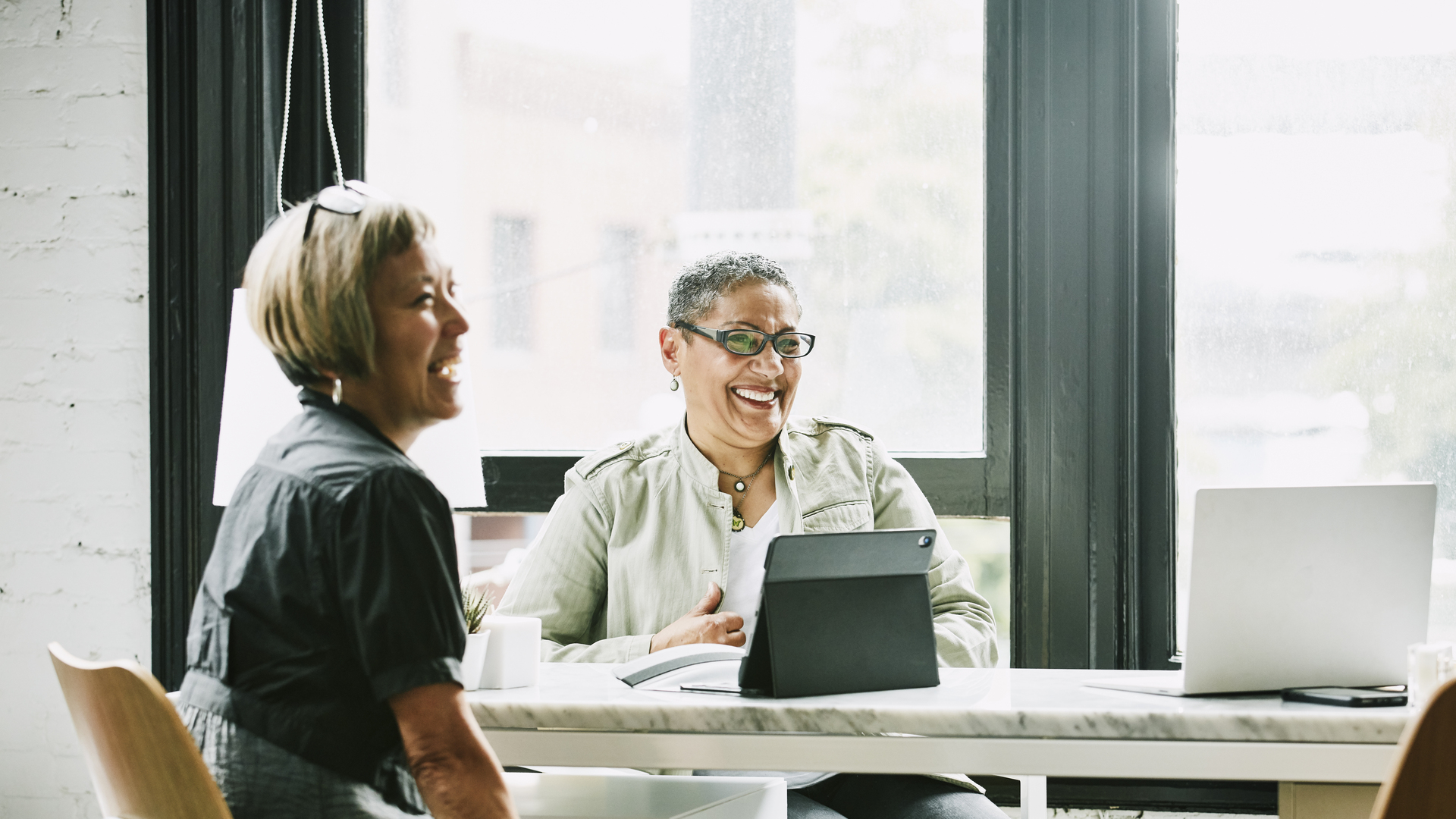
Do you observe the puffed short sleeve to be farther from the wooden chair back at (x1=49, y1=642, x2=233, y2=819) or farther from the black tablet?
the black tablet

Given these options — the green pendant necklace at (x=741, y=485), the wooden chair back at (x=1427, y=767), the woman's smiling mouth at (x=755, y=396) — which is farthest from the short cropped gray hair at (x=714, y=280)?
the wooden chair back at (x=1427, y=767)

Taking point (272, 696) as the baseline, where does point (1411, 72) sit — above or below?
above

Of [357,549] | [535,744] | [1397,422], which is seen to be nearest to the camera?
[357,549]

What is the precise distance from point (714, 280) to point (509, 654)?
825 millimetres

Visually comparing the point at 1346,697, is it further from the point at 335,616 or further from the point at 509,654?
the point at 335,616

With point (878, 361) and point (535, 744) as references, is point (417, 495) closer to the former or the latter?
point (535, 744)

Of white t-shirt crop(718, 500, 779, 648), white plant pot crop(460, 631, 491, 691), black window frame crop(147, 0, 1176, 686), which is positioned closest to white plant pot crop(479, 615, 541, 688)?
white plant pot crop(460, 631, 491, 691)

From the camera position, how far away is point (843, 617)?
138cm

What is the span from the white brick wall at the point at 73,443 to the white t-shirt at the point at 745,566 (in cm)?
122

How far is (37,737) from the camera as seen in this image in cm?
230

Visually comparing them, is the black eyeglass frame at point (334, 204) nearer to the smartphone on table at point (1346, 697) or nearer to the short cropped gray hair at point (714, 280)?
the short cropped gray hair at point (714, 280)

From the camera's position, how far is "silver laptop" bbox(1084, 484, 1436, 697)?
1.30m

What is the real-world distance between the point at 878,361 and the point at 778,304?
0.40m

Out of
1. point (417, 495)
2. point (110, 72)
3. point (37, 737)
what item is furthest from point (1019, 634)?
point (110, 72)
